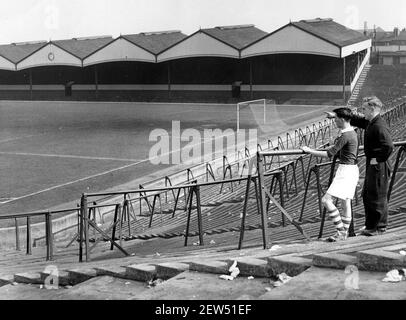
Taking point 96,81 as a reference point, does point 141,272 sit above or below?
below

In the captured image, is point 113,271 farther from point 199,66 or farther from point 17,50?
point 17,50

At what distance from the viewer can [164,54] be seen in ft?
163

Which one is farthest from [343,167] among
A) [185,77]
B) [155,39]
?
[155,39]

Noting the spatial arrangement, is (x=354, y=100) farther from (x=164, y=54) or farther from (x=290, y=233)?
(x=290, y=233)

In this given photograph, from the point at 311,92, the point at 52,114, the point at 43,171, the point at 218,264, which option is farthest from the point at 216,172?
the point at 311,92

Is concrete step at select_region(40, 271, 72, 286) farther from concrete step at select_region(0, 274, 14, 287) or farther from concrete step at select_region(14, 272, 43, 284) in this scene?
concrete step at select_region(0, 274, 14, 287)

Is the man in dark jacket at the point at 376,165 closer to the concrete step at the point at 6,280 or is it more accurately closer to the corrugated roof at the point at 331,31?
the concrete step at the point at 6,280

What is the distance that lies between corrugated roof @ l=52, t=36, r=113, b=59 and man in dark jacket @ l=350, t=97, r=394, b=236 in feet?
165

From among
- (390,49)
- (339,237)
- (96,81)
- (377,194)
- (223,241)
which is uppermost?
(390,49)

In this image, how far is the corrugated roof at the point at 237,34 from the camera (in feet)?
156

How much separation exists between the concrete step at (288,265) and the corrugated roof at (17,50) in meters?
56.6

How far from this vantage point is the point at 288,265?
423 centimetres

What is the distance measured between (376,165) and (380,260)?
1.99 meters

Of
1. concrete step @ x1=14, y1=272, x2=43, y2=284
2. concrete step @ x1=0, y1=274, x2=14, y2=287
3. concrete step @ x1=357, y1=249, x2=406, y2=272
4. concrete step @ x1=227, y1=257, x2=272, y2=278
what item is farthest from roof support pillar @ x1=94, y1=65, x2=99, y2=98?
concrete step @ x1=357, y1=249, x2=406, y2=272
